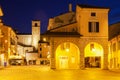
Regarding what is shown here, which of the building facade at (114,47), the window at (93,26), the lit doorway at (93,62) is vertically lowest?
the lit doorway at (93,62)

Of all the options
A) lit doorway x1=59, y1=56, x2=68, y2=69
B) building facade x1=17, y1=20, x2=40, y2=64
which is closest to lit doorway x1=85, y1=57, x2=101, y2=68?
lit doorway x1=59, y1=56, x2=68, y2=69

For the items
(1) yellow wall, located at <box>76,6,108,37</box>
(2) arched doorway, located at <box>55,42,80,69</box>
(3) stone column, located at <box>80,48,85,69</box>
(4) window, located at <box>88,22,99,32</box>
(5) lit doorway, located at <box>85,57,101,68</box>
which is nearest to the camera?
(3) stone column, located at <box>80,48,85,69</box>

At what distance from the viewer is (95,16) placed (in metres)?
50.7

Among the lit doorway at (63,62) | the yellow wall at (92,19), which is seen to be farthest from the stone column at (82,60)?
the lit doorway at (63,62)

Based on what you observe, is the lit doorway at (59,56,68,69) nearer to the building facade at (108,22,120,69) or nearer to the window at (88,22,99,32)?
the window at (88,22,99,32)

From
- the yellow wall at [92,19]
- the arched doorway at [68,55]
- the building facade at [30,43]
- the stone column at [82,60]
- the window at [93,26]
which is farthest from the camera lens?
the building facade at [30,43]

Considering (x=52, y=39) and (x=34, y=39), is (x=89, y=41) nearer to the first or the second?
(x=52, y=39)

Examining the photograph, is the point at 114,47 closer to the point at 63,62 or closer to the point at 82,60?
the point at 82,60

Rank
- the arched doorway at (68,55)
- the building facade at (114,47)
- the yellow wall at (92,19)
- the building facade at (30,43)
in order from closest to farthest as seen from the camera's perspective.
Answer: the yellow wall at (92,19) < the arched doorway at (68,55) < the building facade at (114,47) < the building facade at (30,43)

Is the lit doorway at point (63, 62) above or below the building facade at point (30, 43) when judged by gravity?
below

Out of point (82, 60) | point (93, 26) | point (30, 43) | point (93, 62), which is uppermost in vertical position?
point (93, 26)

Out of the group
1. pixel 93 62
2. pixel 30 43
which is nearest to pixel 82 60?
pixel 93 62

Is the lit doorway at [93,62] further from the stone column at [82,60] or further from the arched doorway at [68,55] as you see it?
the stone column at [82,60]

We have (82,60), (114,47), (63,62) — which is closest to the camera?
(82,60)
